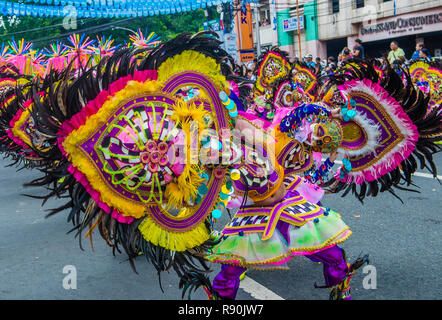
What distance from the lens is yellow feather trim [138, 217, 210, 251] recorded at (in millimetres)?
2492

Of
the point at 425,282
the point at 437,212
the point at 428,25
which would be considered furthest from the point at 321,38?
the point at 425,282

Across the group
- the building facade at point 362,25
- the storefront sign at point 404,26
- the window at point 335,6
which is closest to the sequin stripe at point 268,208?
the building facade at point 362,25

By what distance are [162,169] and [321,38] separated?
2725 centimetres

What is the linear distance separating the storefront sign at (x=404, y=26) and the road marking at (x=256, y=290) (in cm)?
2053

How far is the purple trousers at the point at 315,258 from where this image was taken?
301 centimetres

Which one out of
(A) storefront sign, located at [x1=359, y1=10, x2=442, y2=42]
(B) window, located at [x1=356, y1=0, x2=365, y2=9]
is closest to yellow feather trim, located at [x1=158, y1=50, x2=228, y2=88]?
(A) storefront sign, located at [x1=359, y1=10, x2=442, y2=42]

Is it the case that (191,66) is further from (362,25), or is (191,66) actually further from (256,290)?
(362,25)

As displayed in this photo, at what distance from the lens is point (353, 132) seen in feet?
11.1

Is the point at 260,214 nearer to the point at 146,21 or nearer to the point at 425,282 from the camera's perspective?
the point at 425,282

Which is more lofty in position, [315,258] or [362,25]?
[362,25]

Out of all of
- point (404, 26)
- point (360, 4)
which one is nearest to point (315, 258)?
point (404, 26)

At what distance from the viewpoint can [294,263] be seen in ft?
14.1

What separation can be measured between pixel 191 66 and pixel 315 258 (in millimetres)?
1511

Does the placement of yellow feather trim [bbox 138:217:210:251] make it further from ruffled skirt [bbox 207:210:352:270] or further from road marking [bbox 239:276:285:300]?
road marking [bbox 239:276:285:300]
